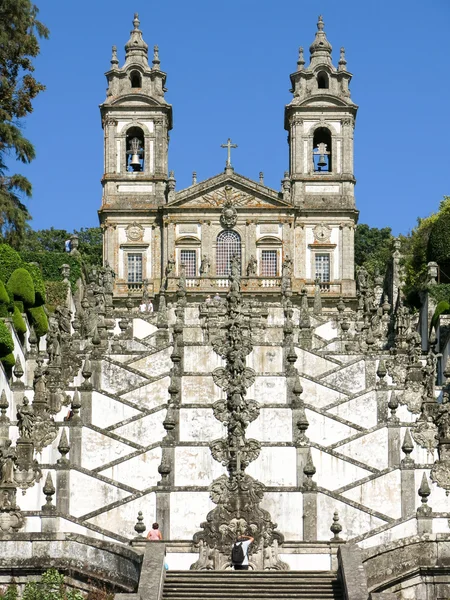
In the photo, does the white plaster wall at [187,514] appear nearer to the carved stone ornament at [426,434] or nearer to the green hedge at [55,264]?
the carved stone ornament at [426,434]

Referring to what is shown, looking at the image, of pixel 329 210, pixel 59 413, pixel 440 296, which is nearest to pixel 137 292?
pixel 329 210

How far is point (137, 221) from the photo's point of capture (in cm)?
7119

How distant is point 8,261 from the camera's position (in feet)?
172

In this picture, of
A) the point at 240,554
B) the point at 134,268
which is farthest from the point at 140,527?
the point at 134,268

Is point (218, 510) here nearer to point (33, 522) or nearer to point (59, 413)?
point (33, 522)

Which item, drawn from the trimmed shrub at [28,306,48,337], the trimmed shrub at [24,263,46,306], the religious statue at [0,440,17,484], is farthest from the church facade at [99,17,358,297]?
the religious statue at [0,440,17,484]

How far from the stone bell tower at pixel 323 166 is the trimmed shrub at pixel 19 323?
21.5 m

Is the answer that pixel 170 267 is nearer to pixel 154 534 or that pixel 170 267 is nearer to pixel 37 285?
pixel 37 285

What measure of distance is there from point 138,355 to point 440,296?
14.0 metres

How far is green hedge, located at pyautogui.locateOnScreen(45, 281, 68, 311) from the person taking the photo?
190 feet

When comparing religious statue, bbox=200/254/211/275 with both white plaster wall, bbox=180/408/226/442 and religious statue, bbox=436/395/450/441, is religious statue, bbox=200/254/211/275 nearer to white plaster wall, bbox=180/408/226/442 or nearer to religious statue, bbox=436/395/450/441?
white plaster wall, bbox=180/408/226/442

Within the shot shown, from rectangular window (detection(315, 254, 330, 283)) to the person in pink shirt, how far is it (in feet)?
121

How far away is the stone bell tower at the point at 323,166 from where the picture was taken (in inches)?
2773

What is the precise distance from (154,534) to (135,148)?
41.4 meters
